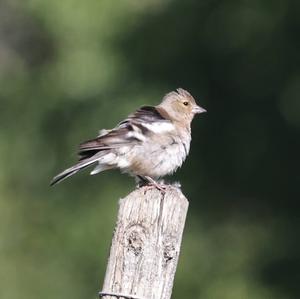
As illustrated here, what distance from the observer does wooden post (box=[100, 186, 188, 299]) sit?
6.64 m

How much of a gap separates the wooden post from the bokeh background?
902 cm

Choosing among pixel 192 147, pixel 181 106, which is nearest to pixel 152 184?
pixel 181 106

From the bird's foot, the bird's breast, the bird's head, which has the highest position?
the bird's head

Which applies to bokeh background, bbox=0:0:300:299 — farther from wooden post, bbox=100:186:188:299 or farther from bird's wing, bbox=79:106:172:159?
wooden post, bbox=100:186:188:299

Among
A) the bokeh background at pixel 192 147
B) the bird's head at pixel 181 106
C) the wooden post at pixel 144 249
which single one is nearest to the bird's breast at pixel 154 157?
the bird's head at pixel 181 106

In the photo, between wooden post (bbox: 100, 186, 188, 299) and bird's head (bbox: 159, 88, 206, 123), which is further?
bird's head (bbox: 159, 88, 206, 123)

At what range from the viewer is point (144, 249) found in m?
6.67

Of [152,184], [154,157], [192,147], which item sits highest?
[192,147]

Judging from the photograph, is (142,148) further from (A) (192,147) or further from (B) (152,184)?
(A) (192,147)

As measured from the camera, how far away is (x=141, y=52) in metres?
18.0

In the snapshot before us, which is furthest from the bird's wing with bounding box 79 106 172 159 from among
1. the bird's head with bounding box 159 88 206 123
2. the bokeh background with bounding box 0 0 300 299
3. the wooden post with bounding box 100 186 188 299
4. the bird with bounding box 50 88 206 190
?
the bokeh background with bounding box 0 0 300 299

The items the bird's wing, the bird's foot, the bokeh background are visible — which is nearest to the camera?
the bird's foot

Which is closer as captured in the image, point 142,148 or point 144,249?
point 144,249

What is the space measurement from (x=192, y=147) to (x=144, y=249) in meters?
10.2
